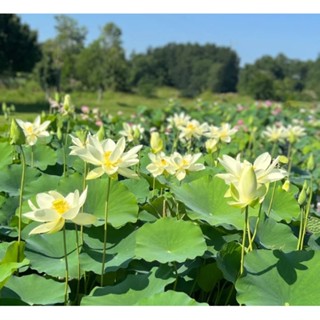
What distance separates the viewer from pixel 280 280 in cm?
71

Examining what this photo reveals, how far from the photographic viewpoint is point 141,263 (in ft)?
2.65

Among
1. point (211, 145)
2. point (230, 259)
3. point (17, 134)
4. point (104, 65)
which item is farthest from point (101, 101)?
point (230, 259)

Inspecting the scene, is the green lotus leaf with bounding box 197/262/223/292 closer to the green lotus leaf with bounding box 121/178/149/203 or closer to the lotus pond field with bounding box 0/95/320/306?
the lotus pond field with bounding box 0/95/320/306

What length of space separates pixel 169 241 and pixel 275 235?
21 centimetres

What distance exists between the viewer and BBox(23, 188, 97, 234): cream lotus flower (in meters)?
0.67

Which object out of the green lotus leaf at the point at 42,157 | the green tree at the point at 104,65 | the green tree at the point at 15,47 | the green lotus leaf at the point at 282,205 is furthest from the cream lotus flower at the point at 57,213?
the green tree at the point at 104,65

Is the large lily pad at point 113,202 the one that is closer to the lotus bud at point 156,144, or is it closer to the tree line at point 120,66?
the lotus bud at point 156,144

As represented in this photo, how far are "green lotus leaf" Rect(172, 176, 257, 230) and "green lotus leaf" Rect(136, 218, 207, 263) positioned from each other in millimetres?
74

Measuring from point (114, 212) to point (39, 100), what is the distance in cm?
1489

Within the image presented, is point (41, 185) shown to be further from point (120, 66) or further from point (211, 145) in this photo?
point (120, 66)

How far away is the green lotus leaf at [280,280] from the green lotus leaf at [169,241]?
78 mm

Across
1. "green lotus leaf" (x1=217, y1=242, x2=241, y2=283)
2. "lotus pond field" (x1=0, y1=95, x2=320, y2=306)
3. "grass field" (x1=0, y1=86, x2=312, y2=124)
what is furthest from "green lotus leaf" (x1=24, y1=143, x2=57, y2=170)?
"grass field" (x1=0, y1=86, x2=312, y2=124)

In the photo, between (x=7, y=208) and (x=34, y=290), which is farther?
(x=7, y=208)

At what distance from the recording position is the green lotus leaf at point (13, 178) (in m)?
1.09
